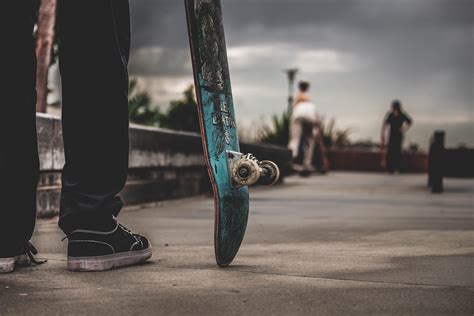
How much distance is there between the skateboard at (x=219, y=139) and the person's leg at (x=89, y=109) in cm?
27

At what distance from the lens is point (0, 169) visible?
237 cm

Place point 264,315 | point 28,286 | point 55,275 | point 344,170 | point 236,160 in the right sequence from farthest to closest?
point 344,170
point 236,160
point 55,275
point 28,286
point 264,315

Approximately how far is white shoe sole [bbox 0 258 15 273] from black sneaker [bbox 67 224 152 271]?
0.57 ft

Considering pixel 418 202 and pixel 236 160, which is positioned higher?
pixel 236 160

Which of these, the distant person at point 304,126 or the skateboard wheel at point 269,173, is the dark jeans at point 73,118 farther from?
the distant person at point 304,126

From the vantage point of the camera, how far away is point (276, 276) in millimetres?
2340

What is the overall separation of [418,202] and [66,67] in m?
4.74

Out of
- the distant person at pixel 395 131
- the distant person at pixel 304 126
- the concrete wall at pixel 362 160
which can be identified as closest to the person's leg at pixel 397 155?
the distant person at pixel 395 131

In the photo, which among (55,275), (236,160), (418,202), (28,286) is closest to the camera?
(28,286)

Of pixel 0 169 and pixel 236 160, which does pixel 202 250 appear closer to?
pixel 236 160

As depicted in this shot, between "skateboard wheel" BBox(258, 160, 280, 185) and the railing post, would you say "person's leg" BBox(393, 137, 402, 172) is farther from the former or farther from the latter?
"skateboard wheel" BBox(258, 160, 280, 185)

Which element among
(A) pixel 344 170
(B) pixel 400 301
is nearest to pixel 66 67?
(B) pixel 400 301

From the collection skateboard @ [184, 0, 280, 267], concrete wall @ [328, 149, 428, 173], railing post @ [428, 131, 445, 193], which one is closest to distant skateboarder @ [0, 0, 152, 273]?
skateboard @ [184, 0, 280, 267]

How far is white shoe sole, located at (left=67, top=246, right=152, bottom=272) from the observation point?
2410mm
